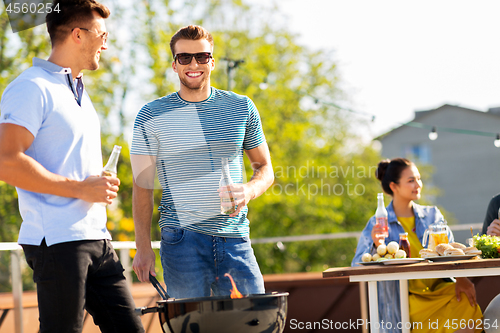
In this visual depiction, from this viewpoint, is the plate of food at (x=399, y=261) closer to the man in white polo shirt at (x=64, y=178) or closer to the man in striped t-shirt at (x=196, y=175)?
the man in striped t-shirt at (x=196, y=175)

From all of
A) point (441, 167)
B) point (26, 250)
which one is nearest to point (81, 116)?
point (26, 250)

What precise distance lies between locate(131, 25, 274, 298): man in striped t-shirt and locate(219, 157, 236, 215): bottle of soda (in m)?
0.05

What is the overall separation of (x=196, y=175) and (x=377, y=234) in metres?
1.43

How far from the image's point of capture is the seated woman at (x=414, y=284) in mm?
3219

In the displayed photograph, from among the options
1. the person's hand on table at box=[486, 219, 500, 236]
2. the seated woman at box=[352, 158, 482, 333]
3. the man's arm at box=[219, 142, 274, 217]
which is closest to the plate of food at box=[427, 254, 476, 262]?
the seated woman at box=[352, 158, 482, 333]

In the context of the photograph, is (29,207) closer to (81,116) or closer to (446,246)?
(81,116)

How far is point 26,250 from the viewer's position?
5.33 feet

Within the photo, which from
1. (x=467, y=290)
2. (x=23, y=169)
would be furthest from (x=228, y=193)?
(x=467, y=290)

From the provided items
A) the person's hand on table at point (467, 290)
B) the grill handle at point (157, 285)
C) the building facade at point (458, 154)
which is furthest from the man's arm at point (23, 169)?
the building facade at point (458, 154)

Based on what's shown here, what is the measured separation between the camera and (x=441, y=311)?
10.7 ft

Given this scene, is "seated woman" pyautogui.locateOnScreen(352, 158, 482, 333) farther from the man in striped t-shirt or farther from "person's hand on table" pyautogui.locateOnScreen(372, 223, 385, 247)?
the man in striped t-shirt

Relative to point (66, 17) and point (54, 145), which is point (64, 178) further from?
point (66, 17)

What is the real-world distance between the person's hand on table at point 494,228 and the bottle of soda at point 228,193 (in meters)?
2.05

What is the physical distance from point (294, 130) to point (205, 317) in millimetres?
15321
